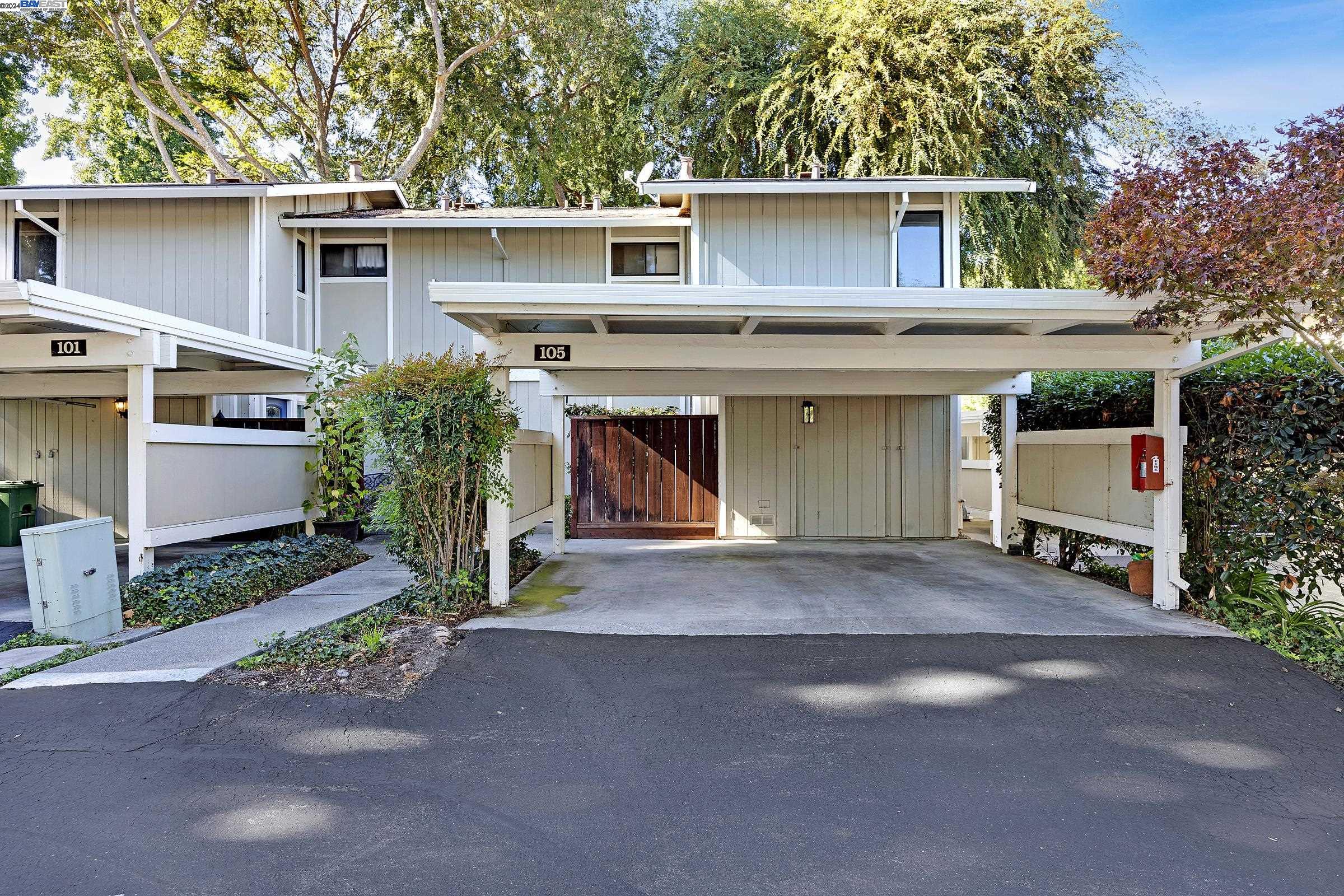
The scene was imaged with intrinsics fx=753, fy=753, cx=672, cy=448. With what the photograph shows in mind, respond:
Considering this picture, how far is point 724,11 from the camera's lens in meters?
16.6

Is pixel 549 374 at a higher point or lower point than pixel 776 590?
higher

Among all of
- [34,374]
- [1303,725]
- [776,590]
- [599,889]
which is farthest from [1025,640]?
[34,374]

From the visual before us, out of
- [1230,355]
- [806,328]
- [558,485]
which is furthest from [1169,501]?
[558,485]

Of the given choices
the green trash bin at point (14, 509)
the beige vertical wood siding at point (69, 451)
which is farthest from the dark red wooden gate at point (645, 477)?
the green trash bin at point (14, 509)

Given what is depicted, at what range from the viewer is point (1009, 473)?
9.15m

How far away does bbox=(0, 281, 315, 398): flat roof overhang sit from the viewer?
220 inches

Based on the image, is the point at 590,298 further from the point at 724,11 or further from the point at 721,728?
the point at 724,11

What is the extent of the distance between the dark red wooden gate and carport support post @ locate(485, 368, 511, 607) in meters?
4.63

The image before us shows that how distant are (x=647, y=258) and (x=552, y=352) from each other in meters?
6.02

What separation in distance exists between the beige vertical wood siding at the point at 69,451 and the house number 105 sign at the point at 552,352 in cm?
777

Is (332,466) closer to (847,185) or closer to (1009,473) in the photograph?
(847,185)

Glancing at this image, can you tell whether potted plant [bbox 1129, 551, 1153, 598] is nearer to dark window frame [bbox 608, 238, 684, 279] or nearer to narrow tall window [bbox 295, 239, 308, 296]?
dark window frame [bbox 608, 238, 684, 279]

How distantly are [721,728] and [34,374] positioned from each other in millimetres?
9155

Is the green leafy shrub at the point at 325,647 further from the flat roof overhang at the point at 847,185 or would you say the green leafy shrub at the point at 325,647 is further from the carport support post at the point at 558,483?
the flat roof overhang at the point at 847,185
